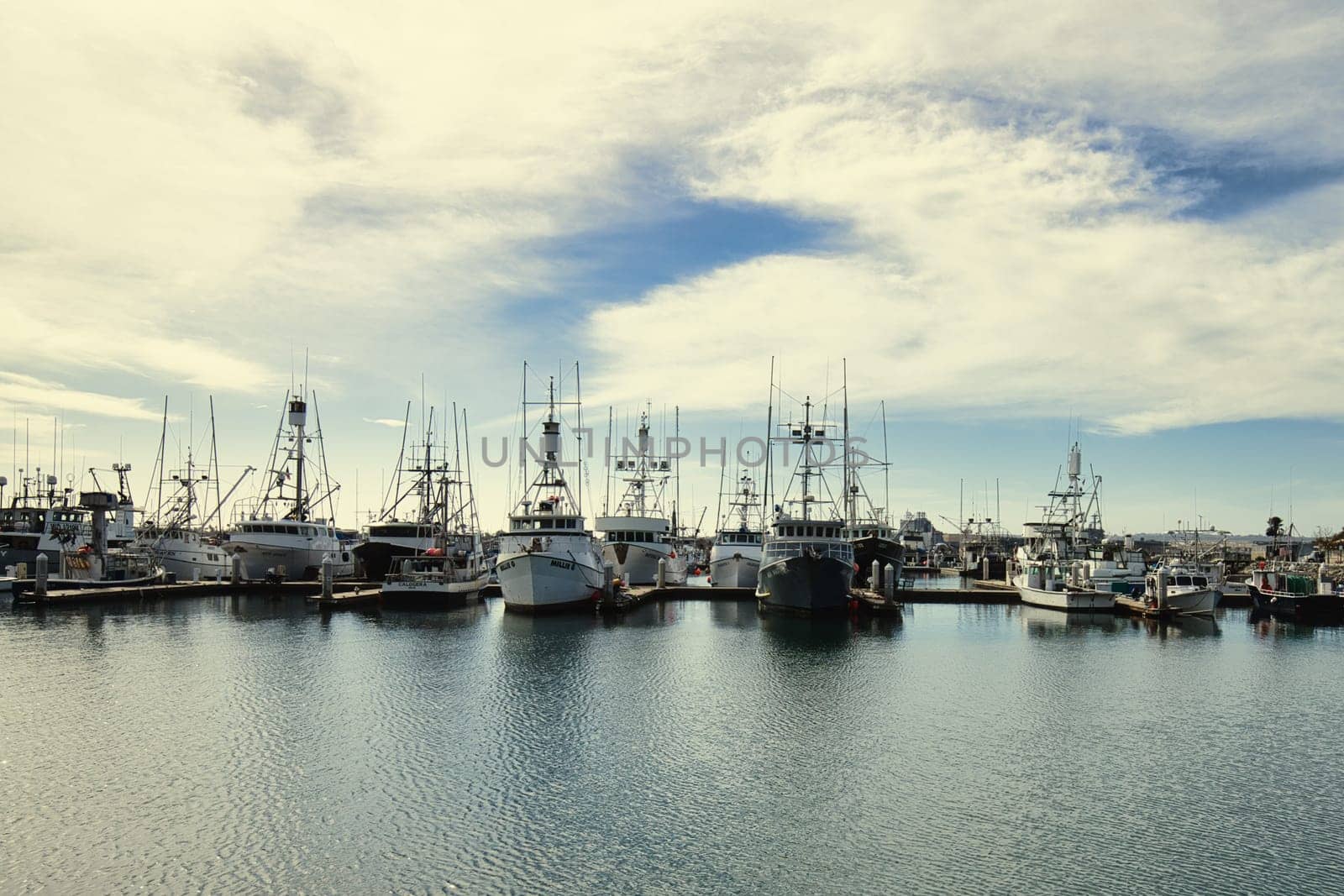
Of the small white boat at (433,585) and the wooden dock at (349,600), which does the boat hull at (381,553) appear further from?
the wooden dock at (349,600)

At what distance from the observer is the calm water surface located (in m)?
18.7

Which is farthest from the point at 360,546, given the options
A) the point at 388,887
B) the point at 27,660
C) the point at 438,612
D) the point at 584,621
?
the point at 388,887

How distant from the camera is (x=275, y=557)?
87.4 meters

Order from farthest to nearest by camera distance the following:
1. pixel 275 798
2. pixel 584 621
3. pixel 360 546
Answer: pixel 360 546 < pixel 584 621 < pixel 275 798

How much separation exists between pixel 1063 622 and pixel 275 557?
70.4 m

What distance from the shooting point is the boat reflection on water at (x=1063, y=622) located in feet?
190

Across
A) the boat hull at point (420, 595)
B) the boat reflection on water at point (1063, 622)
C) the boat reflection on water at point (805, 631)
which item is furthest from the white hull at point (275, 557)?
the boat reflection on water at point (1063, 622)

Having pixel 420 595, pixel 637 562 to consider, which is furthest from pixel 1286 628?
pixel 420 595

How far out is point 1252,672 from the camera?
42500 millimetres

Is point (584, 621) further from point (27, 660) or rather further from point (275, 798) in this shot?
point (275, 798)

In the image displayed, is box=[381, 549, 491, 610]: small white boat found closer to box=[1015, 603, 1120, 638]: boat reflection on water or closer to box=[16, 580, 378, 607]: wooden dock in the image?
box=[16, 580, 378, 607]: wooden dock

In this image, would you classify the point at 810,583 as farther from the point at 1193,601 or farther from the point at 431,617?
the point at 1193,601

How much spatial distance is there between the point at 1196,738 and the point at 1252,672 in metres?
16.9

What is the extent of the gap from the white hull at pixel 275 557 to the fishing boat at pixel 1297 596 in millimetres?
81386
